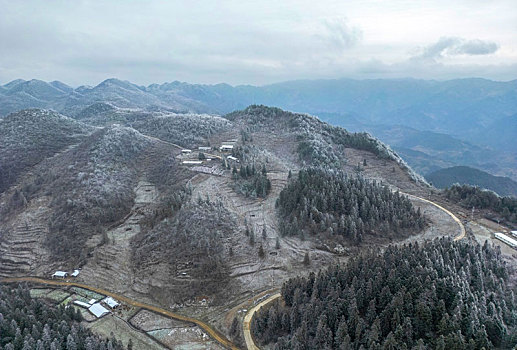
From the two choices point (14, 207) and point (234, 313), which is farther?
point (14, 207)

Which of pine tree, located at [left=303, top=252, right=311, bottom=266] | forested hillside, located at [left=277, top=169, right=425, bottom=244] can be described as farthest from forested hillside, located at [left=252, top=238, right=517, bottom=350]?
forested hillside, located at [left=277, top=169, right=425, bottom=244]

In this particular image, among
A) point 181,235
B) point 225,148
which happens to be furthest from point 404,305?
point 225,148

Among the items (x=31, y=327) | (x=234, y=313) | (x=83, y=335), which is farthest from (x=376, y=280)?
(x=31, y=327)

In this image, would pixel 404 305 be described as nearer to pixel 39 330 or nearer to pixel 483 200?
pixel 39 330

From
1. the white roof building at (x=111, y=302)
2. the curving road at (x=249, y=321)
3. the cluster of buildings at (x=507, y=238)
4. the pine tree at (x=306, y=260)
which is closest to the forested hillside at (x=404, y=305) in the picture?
the curving road at (x=249, y=321)

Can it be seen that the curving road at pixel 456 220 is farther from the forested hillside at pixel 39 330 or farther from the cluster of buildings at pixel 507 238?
the forested hillside at pixel 39 330

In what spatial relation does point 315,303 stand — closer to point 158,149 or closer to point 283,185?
point 283,185

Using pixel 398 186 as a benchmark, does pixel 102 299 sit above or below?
below
